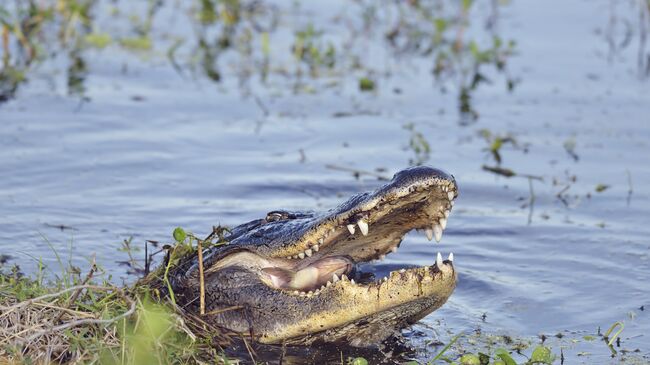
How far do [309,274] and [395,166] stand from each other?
132 inches

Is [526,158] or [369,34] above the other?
[369,34]

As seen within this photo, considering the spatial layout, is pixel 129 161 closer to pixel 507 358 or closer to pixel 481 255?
pixel 481 255

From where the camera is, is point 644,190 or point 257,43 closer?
point 644,190

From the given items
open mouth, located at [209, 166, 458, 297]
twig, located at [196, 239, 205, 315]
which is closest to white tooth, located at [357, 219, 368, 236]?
open mouth, located at [209, 166, 458, 297]

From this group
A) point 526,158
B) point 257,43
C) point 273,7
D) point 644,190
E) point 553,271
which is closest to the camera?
point 553,271

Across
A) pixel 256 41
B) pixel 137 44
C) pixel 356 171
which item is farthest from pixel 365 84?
pixel 137 44

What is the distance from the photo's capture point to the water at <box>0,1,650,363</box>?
21.1 feet

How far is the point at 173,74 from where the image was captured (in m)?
10.4

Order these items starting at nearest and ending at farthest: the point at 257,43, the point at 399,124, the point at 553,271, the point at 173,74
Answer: the point at 553,271
the point at 399,124
the point at 173,74
the point at 257,43

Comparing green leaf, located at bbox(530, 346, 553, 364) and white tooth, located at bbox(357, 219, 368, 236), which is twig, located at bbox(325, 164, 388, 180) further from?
white tooth, located at bbox(357, 219, 368, 236)

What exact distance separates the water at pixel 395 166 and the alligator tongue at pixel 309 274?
68 cm

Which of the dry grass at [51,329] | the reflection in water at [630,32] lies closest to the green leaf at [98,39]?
the reflection in water at [630,32]

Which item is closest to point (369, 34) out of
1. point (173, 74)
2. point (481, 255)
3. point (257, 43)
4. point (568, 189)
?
point (257, 43)

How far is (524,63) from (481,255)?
432cm
